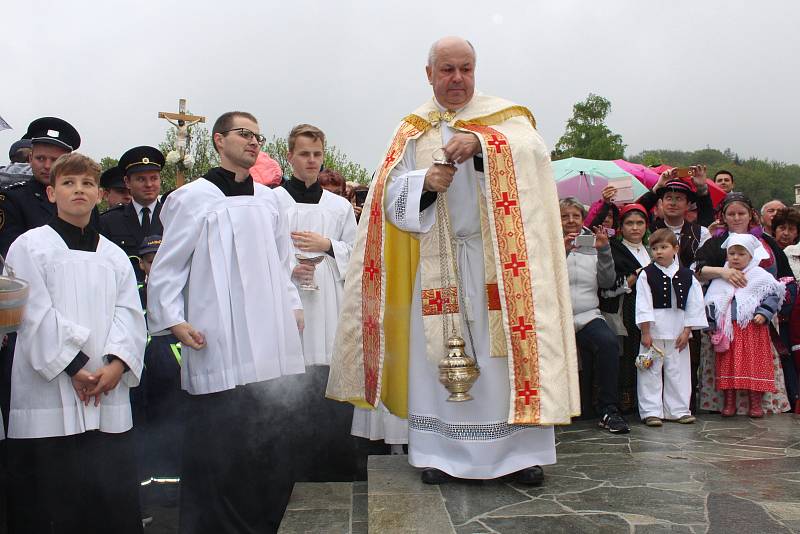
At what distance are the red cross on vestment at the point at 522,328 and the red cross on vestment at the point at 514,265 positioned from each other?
0.80 ft

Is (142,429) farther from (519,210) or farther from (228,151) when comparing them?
(519,210)

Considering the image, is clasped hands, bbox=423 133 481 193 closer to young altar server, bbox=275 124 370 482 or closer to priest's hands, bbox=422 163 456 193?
priest's hands, bbox=422 163 456 193

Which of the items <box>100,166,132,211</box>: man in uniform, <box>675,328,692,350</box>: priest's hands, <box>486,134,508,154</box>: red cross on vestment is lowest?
<box>675,328,692,350</box>: priest's hands

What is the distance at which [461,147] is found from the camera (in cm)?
379

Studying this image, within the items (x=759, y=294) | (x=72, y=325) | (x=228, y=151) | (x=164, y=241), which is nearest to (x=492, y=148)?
(x=228, y=151)

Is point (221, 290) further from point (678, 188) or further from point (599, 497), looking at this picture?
point (678, 188)

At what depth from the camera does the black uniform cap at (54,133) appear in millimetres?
5031

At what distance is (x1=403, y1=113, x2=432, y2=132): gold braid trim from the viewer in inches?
166

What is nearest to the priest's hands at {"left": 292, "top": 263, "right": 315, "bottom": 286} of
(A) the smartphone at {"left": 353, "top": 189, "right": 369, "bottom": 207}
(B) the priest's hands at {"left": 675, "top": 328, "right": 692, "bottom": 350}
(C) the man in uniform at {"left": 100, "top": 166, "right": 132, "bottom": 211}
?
(C) the man in uniform at {"left": 100, "top": 166, "right": 132, "bottom": 211}

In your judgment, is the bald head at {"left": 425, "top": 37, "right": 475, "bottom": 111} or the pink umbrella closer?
the bald head at {"left": 425, "top": 37, "right": 475, "bottom": 111}

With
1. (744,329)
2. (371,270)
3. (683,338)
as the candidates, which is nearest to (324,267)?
(371,270)

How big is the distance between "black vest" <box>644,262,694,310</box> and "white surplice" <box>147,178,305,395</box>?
135 inches

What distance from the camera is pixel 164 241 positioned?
400cm

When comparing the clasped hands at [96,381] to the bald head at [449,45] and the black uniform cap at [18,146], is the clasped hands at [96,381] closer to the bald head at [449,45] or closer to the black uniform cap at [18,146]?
the bald head at [449,45]
